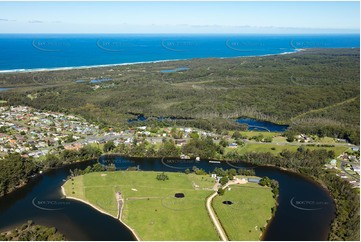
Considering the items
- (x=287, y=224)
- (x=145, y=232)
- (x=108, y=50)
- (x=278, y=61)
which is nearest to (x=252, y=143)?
(x=287, y=224)

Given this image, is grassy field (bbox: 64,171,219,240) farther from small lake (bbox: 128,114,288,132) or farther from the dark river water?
small lake (bbox: 128,114,288,132)

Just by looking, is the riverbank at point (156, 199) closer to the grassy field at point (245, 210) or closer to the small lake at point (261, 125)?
the grassy field at point (245, 210)

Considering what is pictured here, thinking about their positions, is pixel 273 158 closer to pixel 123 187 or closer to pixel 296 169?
pixel 296 169

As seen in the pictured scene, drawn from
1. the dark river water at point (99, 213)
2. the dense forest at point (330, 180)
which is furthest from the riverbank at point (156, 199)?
the dense forest at point (330, 180)
